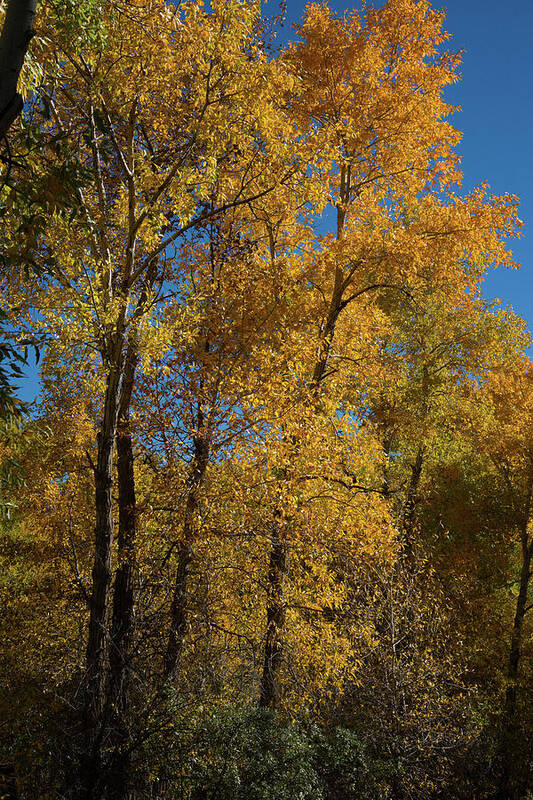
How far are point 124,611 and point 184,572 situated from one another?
118cm

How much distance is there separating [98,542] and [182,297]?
3853mm

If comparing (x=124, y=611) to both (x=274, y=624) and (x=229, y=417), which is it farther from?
(x=229, y=417)

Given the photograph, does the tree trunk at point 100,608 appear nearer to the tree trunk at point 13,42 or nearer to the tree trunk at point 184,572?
the tree trunk at point 184,572

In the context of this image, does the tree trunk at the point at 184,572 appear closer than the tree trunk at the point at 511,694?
Yes

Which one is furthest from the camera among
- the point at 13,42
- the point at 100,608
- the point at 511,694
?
the point at 511,694

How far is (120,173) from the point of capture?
35.6ft

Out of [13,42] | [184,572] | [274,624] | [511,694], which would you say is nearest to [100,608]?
[184,572]

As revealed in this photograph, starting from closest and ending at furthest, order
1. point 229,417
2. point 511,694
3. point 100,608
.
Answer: point 100,608 → point 229,417 → point 511,694

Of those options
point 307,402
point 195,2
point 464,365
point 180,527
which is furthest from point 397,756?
point 195,2

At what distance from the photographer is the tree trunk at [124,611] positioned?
7.40 metres

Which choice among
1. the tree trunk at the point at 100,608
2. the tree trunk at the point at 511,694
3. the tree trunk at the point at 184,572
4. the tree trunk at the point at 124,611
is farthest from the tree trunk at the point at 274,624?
the tree trunk at the point at 511,694

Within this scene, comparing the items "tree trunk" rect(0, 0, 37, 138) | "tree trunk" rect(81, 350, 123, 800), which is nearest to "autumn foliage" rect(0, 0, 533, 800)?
"tree trunk" rect(81, 350, 123, 800)

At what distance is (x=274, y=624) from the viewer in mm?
9523

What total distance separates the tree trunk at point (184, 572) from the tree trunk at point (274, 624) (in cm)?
135
